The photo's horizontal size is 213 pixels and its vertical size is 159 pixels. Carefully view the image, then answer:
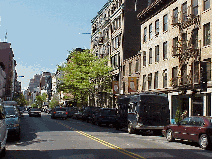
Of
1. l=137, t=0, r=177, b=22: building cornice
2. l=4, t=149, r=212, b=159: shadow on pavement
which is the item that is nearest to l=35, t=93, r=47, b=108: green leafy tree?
l=137, t=0, r=177, b=22: building cornice

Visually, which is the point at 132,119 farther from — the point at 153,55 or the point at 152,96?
the point at 153,55

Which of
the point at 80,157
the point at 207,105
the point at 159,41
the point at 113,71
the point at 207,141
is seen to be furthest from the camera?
the point at 113,71

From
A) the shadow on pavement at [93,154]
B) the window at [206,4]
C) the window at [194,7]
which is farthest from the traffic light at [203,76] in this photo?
the shadow on pavement at [93,154]

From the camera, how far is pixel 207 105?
3053 cm

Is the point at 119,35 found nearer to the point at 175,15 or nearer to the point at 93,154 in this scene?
the point at 175,15

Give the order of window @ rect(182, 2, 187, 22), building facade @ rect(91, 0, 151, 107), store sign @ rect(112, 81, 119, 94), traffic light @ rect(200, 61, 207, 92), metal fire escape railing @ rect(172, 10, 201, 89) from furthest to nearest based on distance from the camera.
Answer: building facade @ rect(91, 0, 151, 107) < store sign @ rect(112, 81, 119, 94) < window @ rect(182, 2, 187, 22) < metal fire escape railing @ rect(172, 10, 201, 89) < traffic light @ rect(200, 61, 207, 92)

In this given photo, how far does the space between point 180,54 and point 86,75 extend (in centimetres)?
2644

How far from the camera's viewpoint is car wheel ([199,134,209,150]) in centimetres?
1609

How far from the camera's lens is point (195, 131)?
56.2 ft

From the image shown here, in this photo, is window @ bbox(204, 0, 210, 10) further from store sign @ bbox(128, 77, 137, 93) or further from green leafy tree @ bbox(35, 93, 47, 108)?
green leafy tree @ bbox(35, 93, 47, 108)

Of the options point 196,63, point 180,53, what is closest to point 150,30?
point 180,53

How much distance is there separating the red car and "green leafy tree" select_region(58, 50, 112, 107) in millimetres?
37583

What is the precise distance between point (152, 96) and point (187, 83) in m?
A: 8.94

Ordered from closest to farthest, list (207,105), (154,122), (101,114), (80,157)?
1. (80,157)
2. (154,122)
3. (207,105)
4. (101,114)
